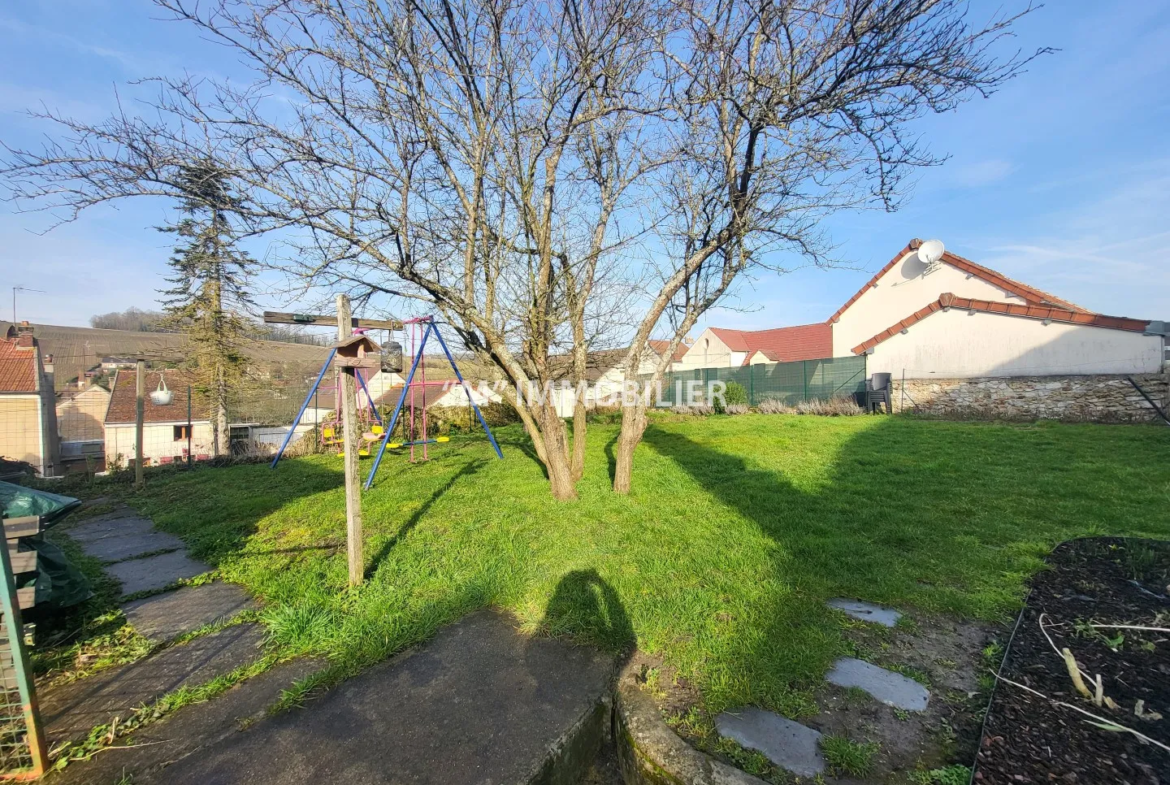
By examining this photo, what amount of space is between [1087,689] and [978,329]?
51.7ft

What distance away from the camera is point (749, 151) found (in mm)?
4312

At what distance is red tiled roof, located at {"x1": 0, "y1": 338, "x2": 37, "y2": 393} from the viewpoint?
607 inches

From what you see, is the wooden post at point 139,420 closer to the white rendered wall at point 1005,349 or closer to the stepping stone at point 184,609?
the stepping stone at point 184,609

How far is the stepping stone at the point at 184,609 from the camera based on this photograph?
2.99 meters

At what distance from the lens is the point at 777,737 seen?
1.88 metres

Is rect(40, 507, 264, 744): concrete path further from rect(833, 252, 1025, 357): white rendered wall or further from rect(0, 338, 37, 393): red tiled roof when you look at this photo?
rect(833, 252, 1025, 357): white rendered wall

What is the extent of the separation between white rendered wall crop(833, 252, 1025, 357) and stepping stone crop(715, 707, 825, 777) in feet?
57.7

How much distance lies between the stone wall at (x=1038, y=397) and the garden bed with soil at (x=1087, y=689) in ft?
38.7

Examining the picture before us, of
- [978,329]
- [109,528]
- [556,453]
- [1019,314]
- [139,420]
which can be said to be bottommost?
[109,528]

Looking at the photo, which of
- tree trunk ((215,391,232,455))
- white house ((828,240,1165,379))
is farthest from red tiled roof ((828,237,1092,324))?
tree trunk ((215,391,232,455))

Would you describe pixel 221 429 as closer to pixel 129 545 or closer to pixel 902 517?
pixel 129 545

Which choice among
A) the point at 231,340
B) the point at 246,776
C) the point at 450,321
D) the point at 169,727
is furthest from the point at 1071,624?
the point at 231,340

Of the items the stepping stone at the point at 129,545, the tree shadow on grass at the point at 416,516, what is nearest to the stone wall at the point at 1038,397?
the tree shadow on grass at the point at 416,516

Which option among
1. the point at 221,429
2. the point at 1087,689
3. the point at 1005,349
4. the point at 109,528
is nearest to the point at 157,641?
the point at 109,528
